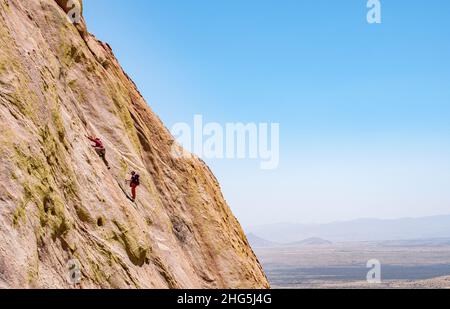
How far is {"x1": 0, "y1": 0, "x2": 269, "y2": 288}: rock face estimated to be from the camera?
16188 mm

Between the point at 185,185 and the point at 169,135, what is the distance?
4443mm

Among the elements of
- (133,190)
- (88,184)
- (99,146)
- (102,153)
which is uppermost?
(99,146)

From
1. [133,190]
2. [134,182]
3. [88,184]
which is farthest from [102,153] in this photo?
[88,184]

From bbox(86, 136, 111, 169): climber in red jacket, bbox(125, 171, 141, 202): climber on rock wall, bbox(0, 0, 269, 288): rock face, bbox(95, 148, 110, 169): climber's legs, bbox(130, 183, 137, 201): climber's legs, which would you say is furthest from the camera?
bbox(130, 183, 137, 201): climber's legs

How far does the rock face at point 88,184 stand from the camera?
16188mm

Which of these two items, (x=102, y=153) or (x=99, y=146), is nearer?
(x=99, y=146)

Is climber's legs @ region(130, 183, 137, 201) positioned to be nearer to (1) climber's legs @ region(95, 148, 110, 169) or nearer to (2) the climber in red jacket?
(1) climber's legs @ region(95, 148, 110, 169)

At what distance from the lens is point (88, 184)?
21766 mm

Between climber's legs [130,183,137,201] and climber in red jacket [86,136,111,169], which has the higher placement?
climber in red jacket [86,136,111,169]

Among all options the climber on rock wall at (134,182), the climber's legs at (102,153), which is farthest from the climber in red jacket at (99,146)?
the climber on rock wall at (134,182)

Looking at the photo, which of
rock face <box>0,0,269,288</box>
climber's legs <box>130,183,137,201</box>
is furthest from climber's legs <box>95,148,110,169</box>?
climber's legs <box>130,183,137,201</box>

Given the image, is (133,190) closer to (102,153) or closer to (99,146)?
(102,153)

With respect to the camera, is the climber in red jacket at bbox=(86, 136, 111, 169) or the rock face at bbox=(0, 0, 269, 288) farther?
the climber in red jacket at bbox=(86, 136, 111, 169)
